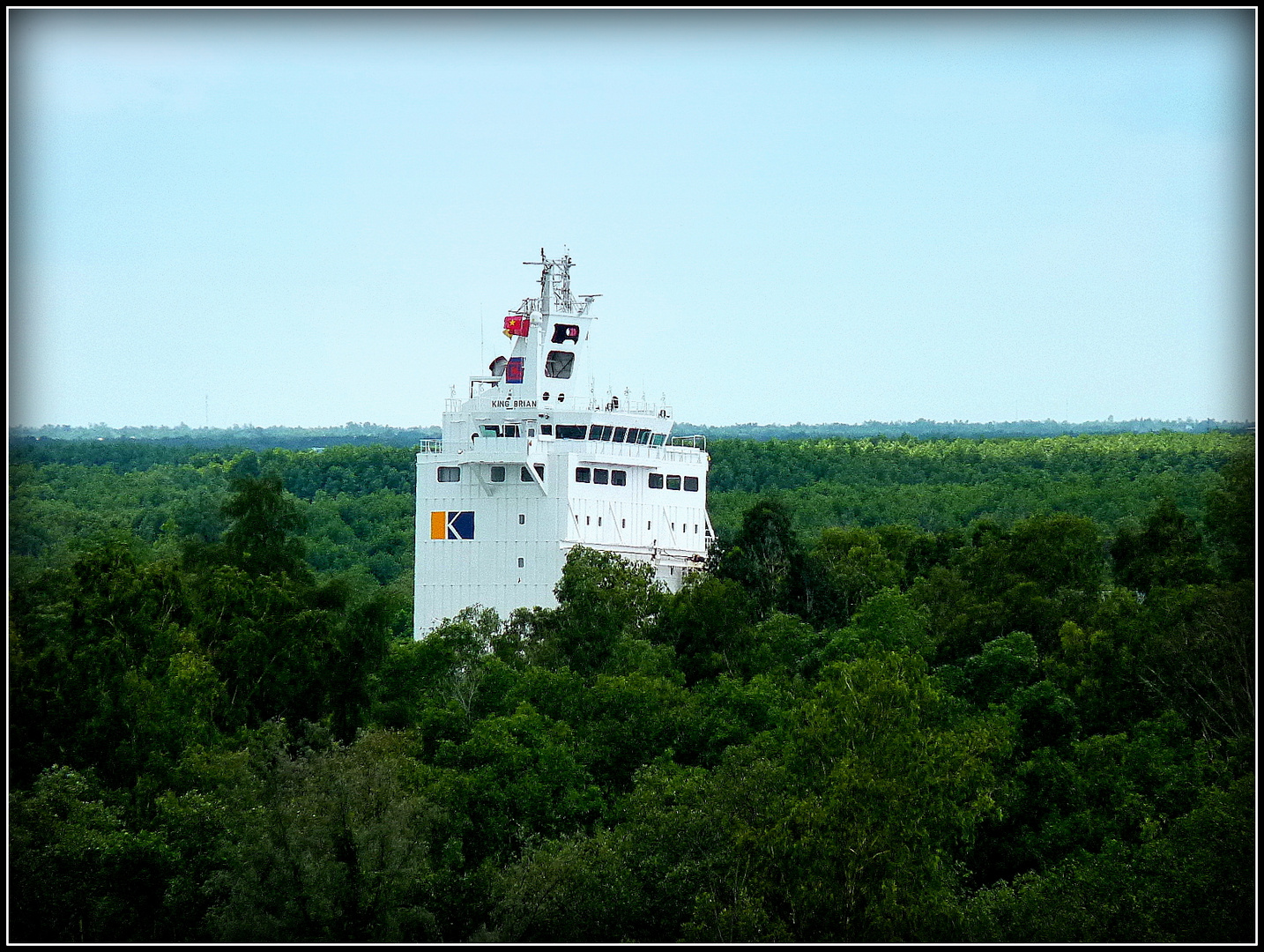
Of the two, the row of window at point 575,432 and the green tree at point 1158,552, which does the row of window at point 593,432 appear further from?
the green tree at point 1158,552

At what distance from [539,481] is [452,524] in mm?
3658

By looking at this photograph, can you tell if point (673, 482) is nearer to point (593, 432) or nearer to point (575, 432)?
point (593, 432)

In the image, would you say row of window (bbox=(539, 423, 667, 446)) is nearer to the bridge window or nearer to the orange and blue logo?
the bridge window

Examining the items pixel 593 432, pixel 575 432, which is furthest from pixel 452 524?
pixel 593 432

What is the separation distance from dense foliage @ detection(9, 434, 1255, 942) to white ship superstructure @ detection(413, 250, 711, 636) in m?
2.90

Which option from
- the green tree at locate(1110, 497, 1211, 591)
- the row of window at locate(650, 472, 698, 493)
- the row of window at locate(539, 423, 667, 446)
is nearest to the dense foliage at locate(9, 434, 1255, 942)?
the green tree at locate(1110, 497, 1211, 591)

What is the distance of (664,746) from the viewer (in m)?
62.6

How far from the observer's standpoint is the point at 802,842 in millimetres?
50125

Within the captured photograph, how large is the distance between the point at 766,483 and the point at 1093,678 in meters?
113

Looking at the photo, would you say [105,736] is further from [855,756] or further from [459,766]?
[855,756]

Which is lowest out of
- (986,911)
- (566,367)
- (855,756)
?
(986,911)

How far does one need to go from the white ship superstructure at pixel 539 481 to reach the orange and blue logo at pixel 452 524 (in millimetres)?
30

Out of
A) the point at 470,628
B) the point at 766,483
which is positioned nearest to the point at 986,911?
the point at 470,628

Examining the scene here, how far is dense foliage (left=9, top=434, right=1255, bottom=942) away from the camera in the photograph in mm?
51656
